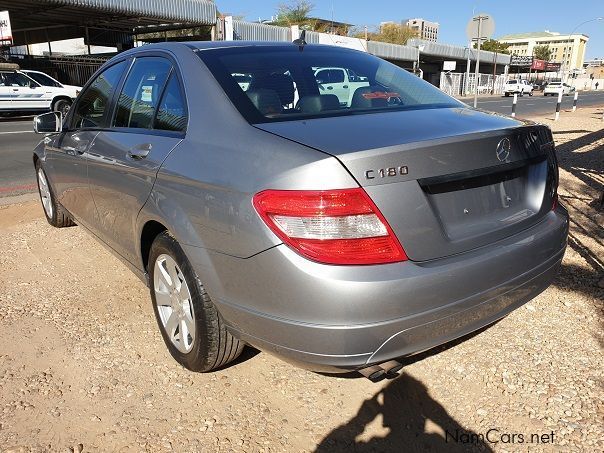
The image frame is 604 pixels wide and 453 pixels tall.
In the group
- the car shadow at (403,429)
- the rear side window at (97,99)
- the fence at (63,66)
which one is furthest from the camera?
the fence at (63,66)

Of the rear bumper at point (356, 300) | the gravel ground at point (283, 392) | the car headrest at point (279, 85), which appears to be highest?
the car headrest at point (279, 85)

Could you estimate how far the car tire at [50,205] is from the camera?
4.91 meters

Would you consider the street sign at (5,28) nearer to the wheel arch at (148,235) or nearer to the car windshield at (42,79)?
the car windshield at (42,79)

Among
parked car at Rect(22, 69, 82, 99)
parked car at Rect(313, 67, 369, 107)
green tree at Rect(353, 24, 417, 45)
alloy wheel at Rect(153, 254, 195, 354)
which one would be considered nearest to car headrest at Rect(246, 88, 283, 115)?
parked car at Rect(313, 67, 369, 107)

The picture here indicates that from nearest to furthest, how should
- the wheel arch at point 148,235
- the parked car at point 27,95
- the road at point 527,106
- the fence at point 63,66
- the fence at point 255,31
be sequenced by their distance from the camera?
1. the wheel arch at point 148,235
2. the parked car at point 27,95
3. the road at point 527,106
4. the fence at point 63,66
5. the fence at point 255,31

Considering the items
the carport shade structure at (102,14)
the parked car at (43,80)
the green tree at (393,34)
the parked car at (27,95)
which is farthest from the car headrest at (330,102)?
the green tree at (393,34)

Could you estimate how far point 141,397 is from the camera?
8.19ft

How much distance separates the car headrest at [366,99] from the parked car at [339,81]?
29 millimetres

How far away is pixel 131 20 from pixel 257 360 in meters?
33.2

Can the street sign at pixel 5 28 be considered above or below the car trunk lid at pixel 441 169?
above

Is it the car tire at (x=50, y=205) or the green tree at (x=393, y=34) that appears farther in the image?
the green tree at (x=393, y=34)

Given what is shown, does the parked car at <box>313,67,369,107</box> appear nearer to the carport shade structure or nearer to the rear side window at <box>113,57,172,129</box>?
the rear side window at <box>113,57,172,129</box>

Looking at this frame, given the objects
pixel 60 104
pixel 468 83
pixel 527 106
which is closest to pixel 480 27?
pixel 60 104

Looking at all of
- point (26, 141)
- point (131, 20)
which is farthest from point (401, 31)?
point (26, 141)
